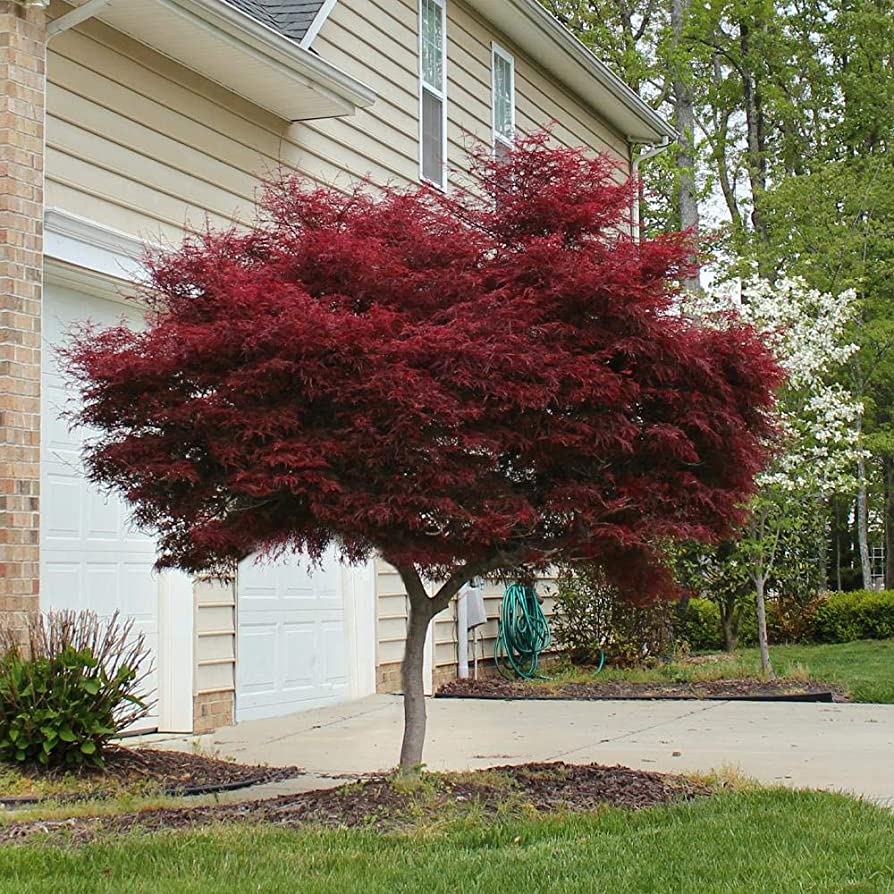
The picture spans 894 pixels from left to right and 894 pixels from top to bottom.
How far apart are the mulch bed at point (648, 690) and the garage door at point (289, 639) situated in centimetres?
152

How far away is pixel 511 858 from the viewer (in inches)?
209

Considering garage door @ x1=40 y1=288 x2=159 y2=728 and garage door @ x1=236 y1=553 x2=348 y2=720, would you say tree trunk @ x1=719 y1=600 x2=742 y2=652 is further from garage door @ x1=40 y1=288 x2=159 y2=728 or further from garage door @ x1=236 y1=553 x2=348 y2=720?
garage door @ x1=40 y1=288 x2=159 y2=728

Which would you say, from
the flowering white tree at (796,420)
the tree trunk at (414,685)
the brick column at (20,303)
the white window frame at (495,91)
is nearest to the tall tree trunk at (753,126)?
the white window frame at (495,91)

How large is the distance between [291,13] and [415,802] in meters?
7.04

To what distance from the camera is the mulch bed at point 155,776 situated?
22.1 ft

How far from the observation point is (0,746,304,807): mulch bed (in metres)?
6.73

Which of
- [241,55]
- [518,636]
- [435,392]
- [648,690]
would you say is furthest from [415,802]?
[518,636]

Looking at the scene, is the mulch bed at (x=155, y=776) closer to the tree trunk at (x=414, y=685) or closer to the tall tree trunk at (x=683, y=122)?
the tree trunk at (x=414, y=685)

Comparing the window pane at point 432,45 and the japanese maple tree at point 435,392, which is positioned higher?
the window pane at point 432,45

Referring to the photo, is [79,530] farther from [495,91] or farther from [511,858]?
[495,91]

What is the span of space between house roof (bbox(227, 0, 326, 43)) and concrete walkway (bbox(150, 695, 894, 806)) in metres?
5.22

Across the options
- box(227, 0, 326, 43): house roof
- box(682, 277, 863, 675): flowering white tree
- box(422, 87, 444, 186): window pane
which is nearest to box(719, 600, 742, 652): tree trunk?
box(682, 277, 863, 675): flowering white tree

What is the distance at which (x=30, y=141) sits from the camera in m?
7.60

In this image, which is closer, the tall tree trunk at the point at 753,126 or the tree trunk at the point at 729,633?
the tree trunk at the point at 729,633
